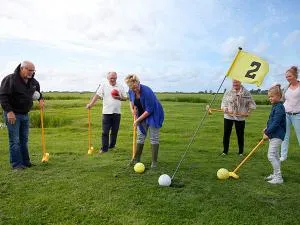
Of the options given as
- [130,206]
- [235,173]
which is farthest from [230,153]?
[130,206]

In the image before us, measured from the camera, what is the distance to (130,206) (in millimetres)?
6105

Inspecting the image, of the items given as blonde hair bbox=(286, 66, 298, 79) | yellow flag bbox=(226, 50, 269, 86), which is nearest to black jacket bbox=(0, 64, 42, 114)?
yellow flag bbox=(226, 50, 269, 86)

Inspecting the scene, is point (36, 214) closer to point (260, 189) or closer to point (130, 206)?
point (130, 206)

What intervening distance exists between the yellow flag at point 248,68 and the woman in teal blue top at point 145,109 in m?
1.65

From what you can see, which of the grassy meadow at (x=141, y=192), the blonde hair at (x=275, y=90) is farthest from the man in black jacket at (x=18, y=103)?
the blonde hair at (x=275, y=90)

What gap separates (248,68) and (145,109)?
2.27 m

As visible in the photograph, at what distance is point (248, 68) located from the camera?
759 cm

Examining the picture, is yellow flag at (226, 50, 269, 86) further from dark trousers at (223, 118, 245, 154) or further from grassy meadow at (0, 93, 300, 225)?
dark trousers at (223, 118, 245, 154)

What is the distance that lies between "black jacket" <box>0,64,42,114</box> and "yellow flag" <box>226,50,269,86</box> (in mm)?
4251

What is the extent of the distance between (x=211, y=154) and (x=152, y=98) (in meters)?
3.54

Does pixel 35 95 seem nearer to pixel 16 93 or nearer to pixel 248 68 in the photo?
pixel 16 93

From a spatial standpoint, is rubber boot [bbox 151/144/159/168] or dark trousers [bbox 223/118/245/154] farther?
dark trousers [bbox 223/118/245/154]

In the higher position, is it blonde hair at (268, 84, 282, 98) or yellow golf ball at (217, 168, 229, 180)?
blonde hair at (268, 84, 282, 98)

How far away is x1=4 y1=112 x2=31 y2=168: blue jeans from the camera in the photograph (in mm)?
8109
